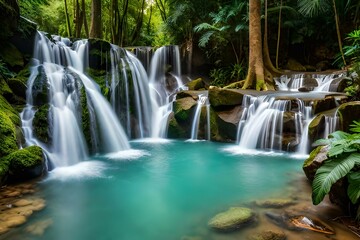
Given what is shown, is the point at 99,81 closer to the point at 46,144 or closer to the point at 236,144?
the point at 46,144

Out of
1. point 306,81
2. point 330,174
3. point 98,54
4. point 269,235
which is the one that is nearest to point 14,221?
point 269,235

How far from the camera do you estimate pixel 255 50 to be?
10586 mm

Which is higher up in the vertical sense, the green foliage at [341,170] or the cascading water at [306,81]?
the cascading water at [306,81]

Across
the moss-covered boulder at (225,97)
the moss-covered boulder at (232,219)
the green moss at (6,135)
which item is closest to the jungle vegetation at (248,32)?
the moss-covered boulder at (225,97)

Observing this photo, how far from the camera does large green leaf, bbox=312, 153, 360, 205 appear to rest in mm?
2883

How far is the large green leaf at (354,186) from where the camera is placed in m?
2.79

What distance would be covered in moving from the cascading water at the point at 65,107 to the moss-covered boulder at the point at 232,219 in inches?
153

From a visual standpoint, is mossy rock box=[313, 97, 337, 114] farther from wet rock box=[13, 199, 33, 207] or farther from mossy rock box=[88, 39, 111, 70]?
mossy rock box=[88, 39, 111, 70]

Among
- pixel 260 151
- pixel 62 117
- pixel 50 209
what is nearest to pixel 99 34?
pixel 62 117

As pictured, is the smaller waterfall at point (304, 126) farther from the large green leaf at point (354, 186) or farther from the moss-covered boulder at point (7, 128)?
the moss-covered boulder at point (7, 128)

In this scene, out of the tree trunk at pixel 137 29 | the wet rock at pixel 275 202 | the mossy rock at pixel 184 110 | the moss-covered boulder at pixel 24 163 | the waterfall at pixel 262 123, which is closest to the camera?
the wet rock at pixel 275 202

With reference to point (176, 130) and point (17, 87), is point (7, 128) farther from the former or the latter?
point (176, 130)

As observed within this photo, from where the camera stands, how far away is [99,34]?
528 inches

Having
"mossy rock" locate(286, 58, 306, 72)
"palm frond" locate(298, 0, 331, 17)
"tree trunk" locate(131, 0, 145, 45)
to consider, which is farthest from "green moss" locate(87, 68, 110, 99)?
"tree trunk" locate(131, 0, 145, 45)
